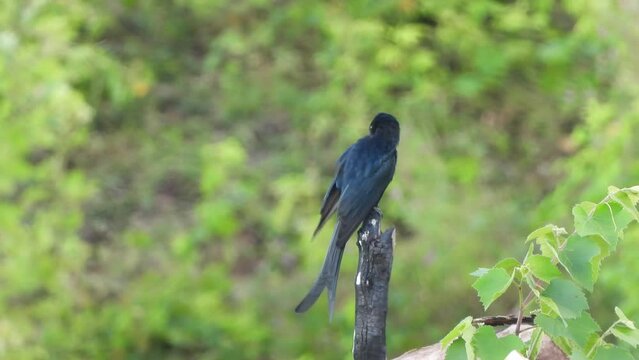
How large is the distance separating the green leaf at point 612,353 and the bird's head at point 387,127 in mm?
2017

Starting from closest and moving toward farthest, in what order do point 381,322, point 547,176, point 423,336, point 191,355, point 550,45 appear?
point 381,322 < point 423,336 < point 191,355 < point 547,176 < point 550,45

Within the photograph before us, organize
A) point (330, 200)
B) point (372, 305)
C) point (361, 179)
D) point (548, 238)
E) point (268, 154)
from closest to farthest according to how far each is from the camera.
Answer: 1. point (548, 238)
2. point (372, 305)
3. point (361, 179)
4. point (330, 200)
5. point (268, 154)

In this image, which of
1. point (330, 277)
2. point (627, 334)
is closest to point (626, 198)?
point (627, 334)

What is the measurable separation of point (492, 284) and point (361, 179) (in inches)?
72.2

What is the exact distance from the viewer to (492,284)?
1.78 meters

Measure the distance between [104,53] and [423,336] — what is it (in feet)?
12.9

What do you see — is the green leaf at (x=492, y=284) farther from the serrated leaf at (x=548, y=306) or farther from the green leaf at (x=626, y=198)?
the green leaf at (x=626, y=198)

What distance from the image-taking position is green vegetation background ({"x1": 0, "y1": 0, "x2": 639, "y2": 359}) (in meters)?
5.77

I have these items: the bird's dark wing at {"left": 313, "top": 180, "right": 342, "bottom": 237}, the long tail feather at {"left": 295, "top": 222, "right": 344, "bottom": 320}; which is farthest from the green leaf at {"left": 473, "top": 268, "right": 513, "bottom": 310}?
the bird's dark wing at {"left": 313, "top": 180, "right": 342, "bottom": 237}

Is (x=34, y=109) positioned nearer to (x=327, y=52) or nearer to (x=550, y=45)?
(x=327, y=52)

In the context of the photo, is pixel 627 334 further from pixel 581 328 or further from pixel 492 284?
pixel 492 284

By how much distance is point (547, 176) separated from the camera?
7.57m

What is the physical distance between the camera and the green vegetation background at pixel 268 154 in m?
5.77

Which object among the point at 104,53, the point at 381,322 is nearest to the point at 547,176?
the point at 104,53
